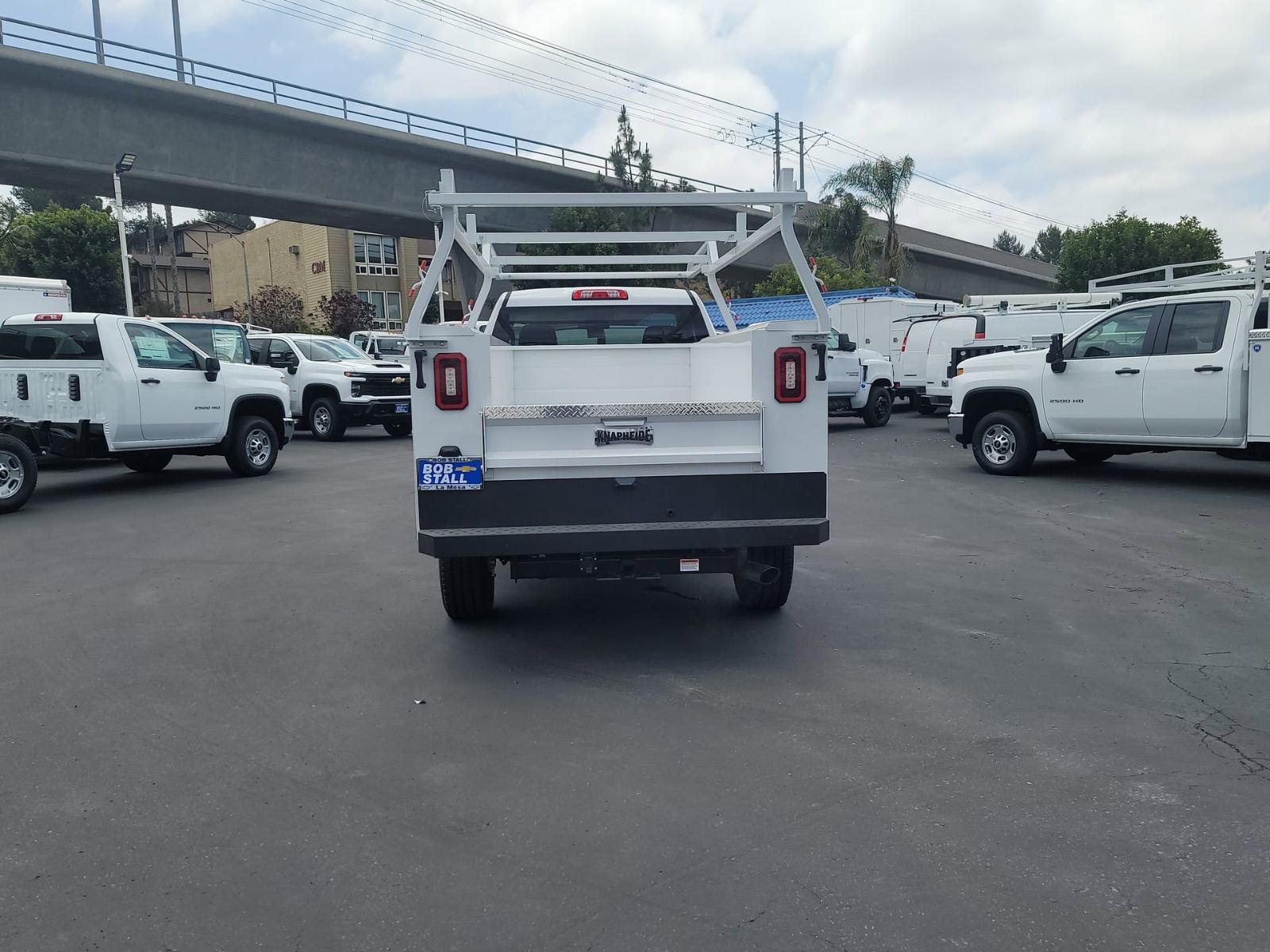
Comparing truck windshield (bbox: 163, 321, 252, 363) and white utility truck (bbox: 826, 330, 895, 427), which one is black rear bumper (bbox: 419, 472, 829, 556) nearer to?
truck windshield (bbox: 163, 321, 252, 363)

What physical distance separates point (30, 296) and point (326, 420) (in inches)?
205

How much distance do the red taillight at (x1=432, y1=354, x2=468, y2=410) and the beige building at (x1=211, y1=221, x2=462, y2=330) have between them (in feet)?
147

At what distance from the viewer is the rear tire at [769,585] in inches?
228

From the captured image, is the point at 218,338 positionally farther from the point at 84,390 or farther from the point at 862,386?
the point at 862,386

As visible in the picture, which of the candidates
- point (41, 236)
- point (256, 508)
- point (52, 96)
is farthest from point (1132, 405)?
point (41, 236)

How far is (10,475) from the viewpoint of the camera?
34.0 feet

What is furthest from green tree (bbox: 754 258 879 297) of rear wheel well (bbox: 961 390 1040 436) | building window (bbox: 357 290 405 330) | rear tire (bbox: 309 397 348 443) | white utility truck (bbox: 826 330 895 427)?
rear wheel well (bbox: 961 390 1040 436)

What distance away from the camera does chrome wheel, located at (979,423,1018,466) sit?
12547 millimetres

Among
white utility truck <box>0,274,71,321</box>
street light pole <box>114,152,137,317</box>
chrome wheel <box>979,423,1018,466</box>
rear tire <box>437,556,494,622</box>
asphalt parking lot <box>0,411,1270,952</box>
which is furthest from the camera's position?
street light pole <box>114,152,137,317</box>

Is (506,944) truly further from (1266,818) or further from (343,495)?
(343,495)

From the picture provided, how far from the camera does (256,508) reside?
10633 mm

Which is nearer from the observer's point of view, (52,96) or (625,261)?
(625,261)

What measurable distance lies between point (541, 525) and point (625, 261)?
3.02 m

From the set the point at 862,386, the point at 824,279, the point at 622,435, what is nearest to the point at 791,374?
the point at 622,435
